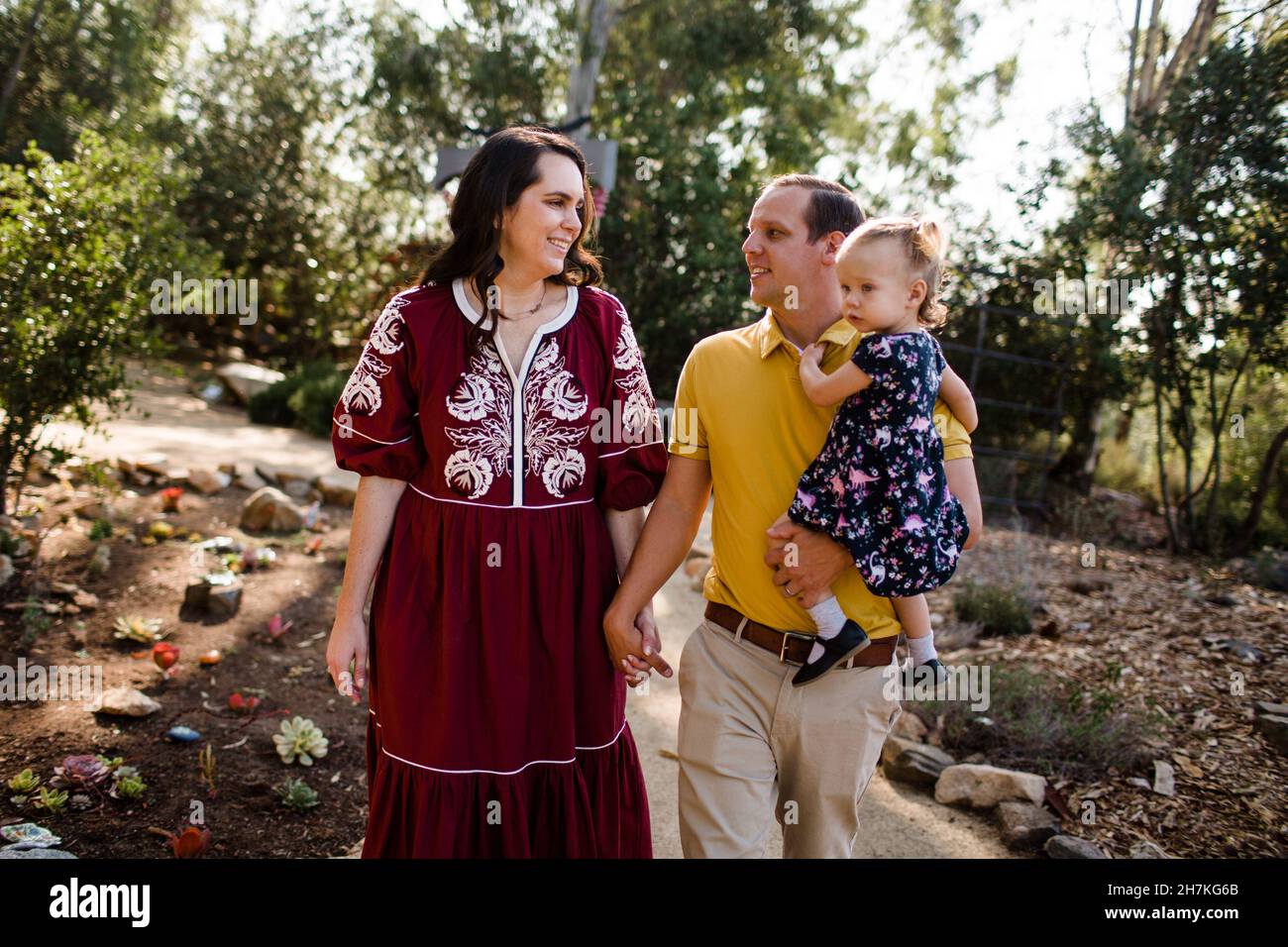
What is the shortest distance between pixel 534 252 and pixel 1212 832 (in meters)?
3.52

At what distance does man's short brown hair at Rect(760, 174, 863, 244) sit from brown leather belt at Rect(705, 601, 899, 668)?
3.30 ft

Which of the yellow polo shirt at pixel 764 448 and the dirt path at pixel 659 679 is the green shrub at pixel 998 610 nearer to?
the dirt path at pixel 659 679

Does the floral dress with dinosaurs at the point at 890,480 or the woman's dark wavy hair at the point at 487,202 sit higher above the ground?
the woman's dark wavy hair at the point at 487,202

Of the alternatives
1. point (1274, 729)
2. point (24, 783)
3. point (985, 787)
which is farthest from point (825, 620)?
point (1274, 729)

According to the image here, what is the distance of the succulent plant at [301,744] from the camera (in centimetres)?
371

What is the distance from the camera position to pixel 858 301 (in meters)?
2.20

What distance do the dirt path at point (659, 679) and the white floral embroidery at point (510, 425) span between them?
1.89 m

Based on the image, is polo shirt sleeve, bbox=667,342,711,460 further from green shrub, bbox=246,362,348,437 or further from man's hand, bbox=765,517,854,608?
green shrub, bbox=246,362,348,437

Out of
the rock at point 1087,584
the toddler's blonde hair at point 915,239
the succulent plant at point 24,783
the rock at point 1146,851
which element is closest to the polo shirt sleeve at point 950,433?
the toddler's blonde hair at point 915,239

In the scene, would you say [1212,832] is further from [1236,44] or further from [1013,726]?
[1236,44]

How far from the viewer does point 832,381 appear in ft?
7.11

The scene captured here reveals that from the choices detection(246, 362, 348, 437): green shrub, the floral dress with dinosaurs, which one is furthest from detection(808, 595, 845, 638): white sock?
detection(246, 362, 348, 437): green shrub

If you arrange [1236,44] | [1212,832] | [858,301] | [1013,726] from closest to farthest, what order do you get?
[858,301], [1212,832], [1013,726], [1236,44]

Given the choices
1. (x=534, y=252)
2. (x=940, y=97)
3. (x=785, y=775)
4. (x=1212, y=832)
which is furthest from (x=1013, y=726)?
(x=940, y=97)
